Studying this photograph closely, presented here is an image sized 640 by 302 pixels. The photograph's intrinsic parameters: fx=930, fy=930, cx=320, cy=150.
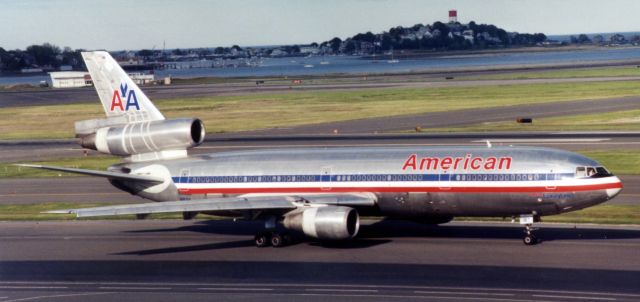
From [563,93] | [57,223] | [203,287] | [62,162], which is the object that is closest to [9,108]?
[62,162]

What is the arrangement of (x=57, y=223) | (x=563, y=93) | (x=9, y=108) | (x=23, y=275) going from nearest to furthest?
(x=23, y=275) → (x=57, y=223) → (x=563, y=93) → (x=9, y=108)

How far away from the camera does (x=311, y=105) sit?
141000mm

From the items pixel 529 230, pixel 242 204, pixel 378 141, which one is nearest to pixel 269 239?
pixel 242 204

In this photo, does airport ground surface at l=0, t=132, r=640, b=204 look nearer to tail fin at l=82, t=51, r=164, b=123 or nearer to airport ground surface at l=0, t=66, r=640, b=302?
airport ground surface at l=0, t=66, r=640, b=302

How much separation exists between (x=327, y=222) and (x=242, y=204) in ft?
14.4

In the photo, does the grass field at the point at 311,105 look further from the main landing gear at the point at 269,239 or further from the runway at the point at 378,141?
the main landing gear at the point at 269,239

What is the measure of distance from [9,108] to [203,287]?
133756 mm

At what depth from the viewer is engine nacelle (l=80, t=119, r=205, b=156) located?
159 feet

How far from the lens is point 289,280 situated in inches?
1469

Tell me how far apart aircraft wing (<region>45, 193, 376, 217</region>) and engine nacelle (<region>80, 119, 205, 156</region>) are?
427cm

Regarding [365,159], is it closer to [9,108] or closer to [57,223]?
[57,223]

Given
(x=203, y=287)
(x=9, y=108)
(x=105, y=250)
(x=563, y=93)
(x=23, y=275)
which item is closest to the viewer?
(x=203, y=287)

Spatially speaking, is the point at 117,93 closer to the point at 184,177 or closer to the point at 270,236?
the point at 184,177

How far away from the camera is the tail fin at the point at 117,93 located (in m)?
49.2
